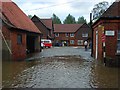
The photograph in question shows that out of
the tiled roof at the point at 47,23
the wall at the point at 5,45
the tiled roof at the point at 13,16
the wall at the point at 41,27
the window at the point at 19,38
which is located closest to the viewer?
the wall at the point at 5,45

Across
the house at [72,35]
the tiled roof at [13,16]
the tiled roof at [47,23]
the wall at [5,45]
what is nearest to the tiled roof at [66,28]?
the house at [72,35]

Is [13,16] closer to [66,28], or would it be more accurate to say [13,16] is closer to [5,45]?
[5,45]

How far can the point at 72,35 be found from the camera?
79.5 meters

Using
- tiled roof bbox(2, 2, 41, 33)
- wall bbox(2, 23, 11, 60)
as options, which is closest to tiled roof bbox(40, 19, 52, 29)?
tiled roof bbox(2, 2, 41, 33)

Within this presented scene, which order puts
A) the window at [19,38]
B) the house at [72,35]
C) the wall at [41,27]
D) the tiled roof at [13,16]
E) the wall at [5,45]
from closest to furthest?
the wall at [5,45] < the tiled roof at [13,16] < the window at [19,38] < the wall at [41,27] < the house at [72,35]

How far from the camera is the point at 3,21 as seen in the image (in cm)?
2083

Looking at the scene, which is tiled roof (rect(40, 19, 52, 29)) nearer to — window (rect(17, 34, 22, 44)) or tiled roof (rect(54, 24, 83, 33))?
tiled roof (rect(54, 24, 83, 33))

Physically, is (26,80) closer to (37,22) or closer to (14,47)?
(14,47)

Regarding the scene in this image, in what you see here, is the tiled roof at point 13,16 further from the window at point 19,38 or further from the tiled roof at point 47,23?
the tiled roof at point 47,23

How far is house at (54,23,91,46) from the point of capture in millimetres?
76812

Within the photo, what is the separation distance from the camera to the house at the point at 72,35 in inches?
3024

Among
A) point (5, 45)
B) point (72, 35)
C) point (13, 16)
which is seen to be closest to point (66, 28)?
point (72, 35)

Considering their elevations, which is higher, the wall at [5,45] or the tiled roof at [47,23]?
the tiled roof at [47,23]

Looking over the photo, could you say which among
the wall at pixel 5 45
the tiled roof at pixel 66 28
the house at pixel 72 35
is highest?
the tiled roof at pixel 66 28
